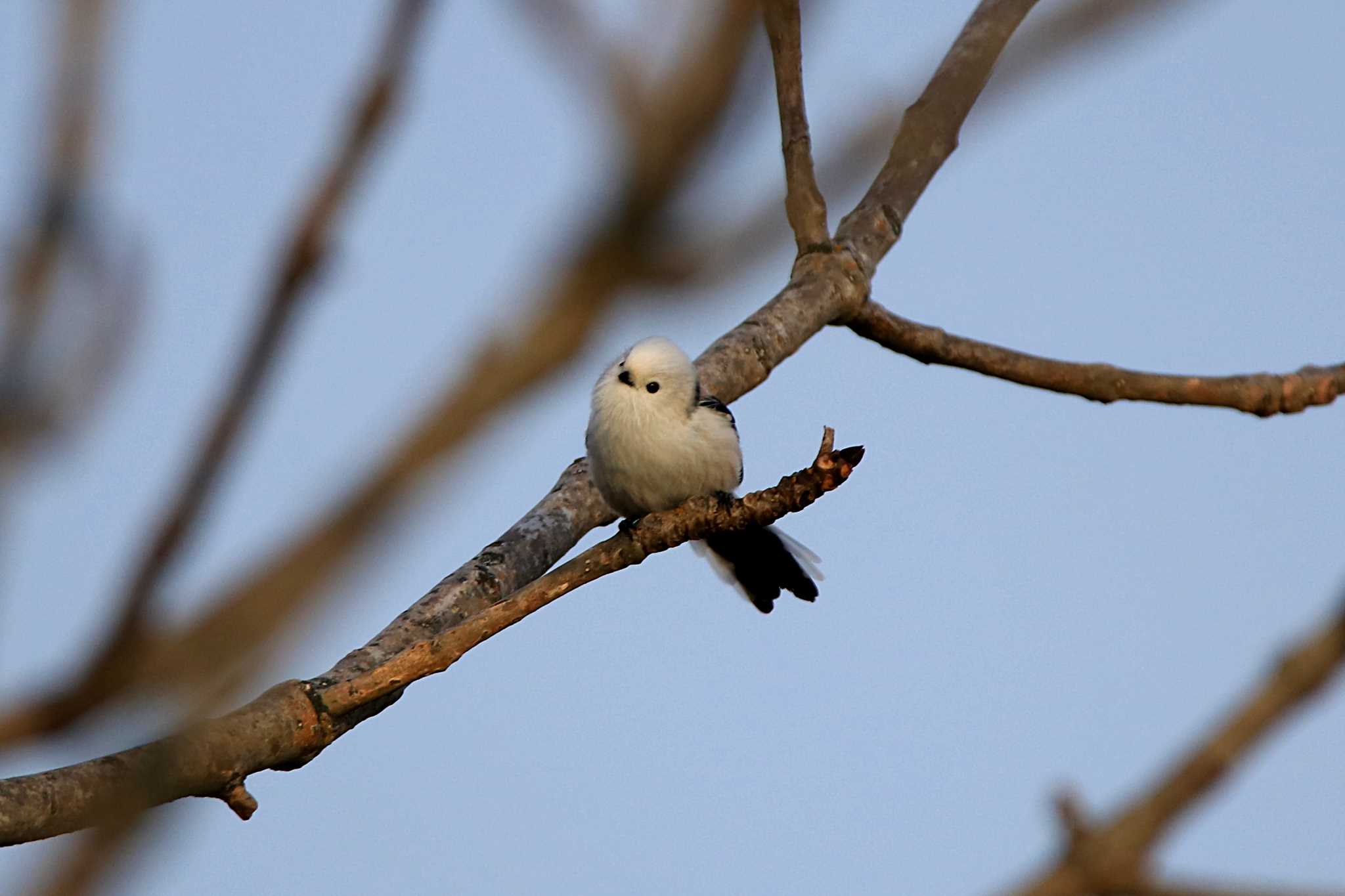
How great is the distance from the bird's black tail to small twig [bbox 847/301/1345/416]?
3.86 feet

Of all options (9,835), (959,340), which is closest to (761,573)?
(959,340)

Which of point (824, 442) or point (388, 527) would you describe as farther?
point (824, 442)

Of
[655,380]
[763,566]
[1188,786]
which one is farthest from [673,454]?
[1188,786]

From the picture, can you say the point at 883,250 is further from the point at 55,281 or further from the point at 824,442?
the point at 55,281

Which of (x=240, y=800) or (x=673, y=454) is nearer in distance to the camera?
(x=240, y=800)

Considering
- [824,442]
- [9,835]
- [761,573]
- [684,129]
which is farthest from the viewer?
[761,573]

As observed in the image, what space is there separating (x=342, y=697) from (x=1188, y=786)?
352 centimetres

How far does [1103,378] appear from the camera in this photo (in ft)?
21.4

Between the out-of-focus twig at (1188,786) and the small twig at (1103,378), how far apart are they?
5.48 meters

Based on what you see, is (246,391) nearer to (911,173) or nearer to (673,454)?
(673,454)

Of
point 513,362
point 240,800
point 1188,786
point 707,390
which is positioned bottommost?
point 1188,786

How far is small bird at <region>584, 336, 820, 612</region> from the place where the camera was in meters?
6.07

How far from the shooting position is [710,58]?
990 mm

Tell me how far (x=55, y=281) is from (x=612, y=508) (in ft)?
17.1
